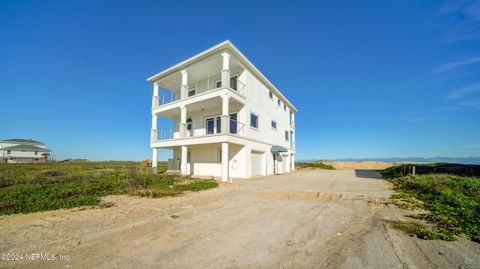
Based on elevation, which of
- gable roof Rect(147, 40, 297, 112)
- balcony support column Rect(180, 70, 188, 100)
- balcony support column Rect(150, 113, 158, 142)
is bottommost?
balcony support column Rect(150, 113, 158, 142)

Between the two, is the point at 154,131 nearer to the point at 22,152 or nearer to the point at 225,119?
the point at 225,119

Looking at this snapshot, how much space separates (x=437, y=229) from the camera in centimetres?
407

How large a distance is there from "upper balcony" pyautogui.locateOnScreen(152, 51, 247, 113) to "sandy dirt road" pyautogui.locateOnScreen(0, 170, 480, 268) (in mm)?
9930

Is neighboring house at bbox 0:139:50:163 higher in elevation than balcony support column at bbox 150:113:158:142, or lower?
lower

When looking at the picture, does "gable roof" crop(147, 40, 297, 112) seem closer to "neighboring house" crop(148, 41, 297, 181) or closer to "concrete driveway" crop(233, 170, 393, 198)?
"neighboring house" crop(148, 41, 297, 181)

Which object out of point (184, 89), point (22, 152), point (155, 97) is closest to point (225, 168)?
point (184, 89)

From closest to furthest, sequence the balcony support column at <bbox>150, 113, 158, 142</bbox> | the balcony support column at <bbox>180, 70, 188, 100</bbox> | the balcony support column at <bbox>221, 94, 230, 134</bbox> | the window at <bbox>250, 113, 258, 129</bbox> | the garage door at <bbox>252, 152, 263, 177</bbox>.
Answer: the balcony support column at <bbox>221, 94, 230, 134</bbox>
the balcony support column at <bbox>180, 70, 188, 100</bbox>
the window at <bbox>250, 113, 258, 129</bbox>
the garage door at <bbox>252, 152, 263, 177</bbox>
the balcony support column at <bbox>150, 113, 158, 142</bbox>

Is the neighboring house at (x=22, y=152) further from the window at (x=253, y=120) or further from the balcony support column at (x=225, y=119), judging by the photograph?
the window at (x=253, y=120)

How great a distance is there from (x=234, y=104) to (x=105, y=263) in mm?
13648

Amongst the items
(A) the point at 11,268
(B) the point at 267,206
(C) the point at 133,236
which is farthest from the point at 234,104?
(A) the point at 11,268

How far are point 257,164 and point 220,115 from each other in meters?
5.64

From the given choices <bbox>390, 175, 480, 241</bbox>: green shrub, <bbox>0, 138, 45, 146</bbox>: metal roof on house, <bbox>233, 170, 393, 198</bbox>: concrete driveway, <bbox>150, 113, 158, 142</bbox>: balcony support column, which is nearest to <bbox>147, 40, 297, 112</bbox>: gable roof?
<bbox>150, 113, 158, 142</bbox>: balcony support column

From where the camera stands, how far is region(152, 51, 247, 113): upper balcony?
44.9 ft

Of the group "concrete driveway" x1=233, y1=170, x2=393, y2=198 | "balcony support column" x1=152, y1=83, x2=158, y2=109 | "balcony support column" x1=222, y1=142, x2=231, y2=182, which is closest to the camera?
"concrete driveway" x1=233, y1=170, x2=393, y2=198
